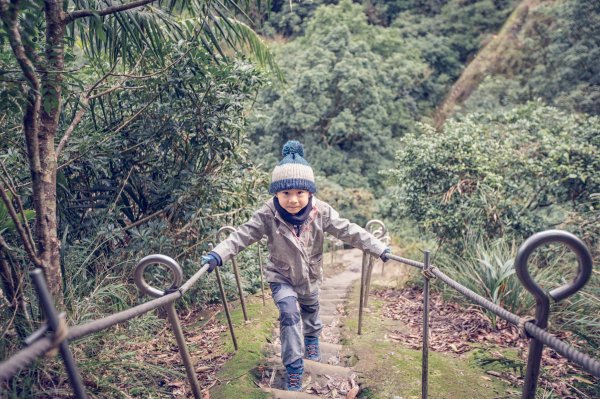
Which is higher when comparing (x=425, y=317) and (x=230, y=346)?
(x=425, y=317)

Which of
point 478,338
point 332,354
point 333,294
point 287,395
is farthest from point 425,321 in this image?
point 333,294

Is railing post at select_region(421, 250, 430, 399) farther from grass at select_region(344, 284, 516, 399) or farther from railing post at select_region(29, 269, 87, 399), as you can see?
railing post at select_region(29, 269, 87, 399)

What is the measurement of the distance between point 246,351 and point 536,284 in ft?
8.31

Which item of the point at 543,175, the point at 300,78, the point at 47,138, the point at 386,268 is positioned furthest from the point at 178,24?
the point at 300,78

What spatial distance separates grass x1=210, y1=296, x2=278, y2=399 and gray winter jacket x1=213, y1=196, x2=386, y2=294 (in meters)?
0.64

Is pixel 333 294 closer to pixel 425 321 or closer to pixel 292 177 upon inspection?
pixel 292 177

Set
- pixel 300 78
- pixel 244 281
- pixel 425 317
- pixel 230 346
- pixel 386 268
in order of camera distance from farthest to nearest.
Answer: pixel 300 78 → pixel 386 268 → pixel 244 281 → pixel 230 346 → pixel 425 317

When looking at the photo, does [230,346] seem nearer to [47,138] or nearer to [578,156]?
[47,138]

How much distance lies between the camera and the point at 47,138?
2.67 metres

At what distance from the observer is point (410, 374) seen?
297 cm

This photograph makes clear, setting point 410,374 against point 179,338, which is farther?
point 410,374

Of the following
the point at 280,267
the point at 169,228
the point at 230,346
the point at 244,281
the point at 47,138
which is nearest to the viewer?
the point at 47,138

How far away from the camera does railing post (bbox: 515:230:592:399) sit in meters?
1.23

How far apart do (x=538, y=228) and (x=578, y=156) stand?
110 centimetres
